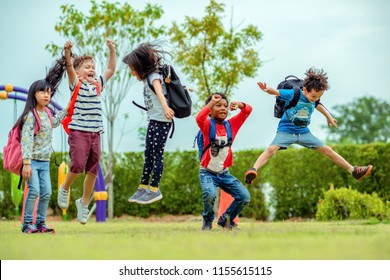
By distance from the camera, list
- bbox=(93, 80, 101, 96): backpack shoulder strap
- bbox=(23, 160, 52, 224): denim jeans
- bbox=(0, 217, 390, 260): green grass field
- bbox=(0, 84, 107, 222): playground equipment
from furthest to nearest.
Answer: bbox=(0, 84, 107, 222): playground equipment, bbox=(93, 80, 101, 96): backpack shoulder strap, bbox=(23, 160, 52, 224): denim jeans, bbox=(0, 217, 390, 260): green grass field

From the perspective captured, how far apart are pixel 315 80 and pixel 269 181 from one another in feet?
23.0

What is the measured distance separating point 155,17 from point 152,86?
8668 mm

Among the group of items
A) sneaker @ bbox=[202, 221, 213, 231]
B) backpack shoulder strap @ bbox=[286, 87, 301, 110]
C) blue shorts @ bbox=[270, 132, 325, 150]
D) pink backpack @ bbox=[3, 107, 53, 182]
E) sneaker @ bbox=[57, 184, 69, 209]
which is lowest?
sneaker @ bbox=[202, 221, 213, 231]

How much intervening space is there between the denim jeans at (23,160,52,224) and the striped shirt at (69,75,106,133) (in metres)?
0.60

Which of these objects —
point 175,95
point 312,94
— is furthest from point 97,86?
point 312,94

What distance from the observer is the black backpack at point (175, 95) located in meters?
7.27

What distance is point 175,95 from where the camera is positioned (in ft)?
24.0

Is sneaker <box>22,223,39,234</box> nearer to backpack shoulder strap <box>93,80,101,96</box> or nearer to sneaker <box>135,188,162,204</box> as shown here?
sneaker <box>135,188,162,204</box>

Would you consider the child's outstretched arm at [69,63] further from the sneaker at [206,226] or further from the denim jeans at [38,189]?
the sneaker at [206,226]

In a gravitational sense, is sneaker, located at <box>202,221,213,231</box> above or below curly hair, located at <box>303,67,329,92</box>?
below

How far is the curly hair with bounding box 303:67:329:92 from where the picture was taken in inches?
311

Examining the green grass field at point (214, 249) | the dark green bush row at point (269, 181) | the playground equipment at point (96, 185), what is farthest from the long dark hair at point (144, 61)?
the dark green bush row at point (269, 181)

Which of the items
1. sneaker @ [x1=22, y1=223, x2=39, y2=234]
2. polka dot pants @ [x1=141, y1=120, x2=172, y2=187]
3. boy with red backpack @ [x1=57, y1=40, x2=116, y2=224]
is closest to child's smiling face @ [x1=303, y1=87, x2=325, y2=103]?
polka dot pants @ [x1=141, y1=120, x2=172, y2=187]

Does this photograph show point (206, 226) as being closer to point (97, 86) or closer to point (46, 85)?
point (97, 86)
